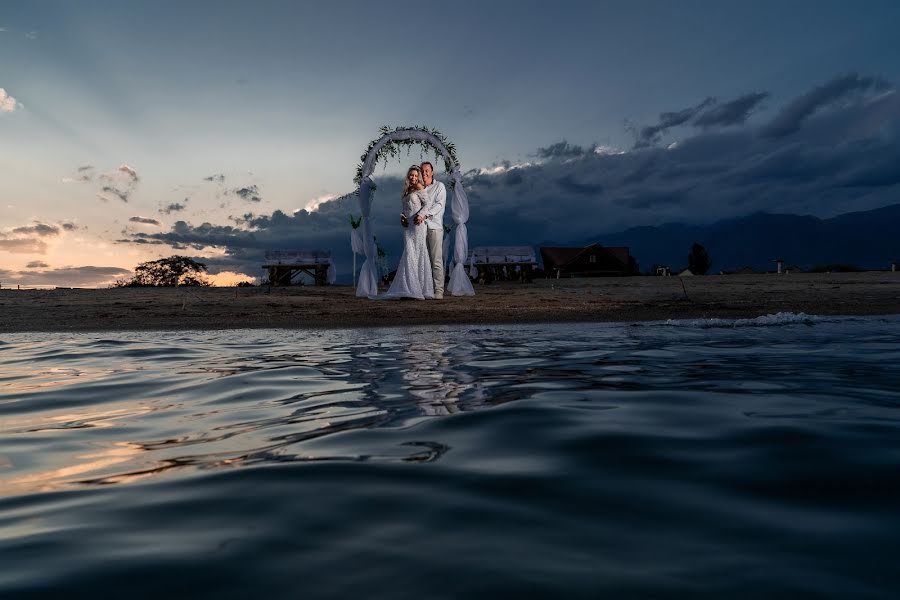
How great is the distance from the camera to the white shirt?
1485 cm

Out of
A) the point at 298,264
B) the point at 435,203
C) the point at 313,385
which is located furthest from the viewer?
the point at 298,264

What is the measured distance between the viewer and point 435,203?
1489 cm

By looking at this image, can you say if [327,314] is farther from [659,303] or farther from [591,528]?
[591,528]

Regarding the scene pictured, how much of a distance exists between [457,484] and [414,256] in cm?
1302

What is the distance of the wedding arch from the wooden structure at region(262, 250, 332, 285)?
47.0 feet

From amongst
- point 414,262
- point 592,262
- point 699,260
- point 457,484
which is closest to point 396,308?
point 414,262

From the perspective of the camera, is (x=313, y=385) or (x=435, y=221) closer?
(x=313, y=385)

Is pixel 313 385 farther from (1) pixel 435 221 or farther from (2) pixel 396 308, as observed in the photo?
(1) pixel 435 221

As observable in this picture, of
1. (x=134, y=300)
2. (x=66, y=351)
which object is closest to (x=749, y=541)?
(x=66, y=351)

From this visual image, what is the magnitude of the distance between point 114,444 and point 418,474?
5.28 ft

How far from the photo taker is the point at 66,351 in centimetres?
749

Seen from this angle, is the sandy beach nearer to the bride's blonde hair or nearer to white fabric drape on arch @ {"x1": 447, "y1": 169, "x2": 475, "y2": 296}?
white fabric drape on arch @ {"x1": 447, "y1": 169, "x2": 475, "y2": 296}

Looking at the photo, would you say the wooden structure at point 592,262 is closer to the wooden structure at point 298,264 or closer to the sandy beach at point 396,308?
the wooden structure at point 298,264

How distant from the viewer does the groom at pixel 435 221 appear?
1468cm
